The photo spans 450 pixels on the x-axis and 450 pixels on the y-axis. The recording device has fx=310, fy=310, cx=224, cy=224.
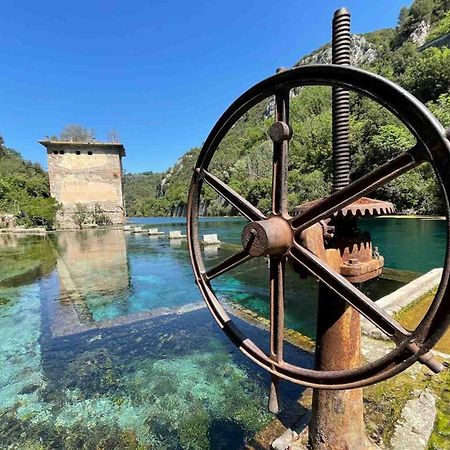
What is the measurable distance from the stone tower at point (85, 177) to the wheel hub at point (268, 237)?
29519 millimetres

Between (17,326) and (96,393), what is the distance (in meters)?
2.98

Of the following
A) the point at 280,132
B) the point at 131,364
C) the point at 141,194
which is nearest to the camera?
the point at 280,132

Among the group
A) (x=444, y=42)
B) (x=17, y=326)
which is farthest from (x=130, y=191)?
(x=17, y=326)

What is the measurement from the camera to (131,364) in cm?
397

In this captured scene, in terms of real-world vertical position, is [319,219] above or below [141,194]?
below

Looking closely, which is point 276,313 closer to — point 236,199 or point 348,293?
point 348,293

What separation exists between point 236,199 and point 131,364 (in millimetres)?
3118

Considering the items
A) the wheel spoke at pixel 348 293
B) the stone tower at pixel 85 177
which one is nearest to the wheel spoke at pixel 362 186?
the wheel spoke at pixel 348 293

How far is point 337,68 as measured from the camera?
1.23 m

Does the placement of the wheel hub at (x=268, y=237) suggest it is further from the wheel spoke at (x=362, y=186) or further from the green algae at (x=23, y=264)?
the green algae at (x=23, y=264)

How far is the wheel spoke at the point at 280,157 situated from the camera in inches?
61.9

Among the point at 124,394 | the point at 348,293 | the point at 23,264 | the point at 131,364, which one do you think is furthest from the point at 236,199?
the point at 23,264

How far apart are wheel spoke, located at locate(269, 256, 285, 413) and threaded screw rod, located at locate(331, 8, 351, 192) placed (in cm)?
53

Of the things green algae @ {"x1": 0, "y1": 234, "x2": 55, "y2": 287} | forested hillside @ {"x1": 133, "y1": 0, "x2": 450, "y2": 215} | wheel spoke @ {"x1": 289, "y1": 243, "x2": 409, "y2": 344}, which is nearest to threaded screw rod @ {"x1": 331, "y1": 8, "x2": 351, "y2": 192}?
wheel spoke @ {"x1": 289, "y1": 243, "x2": 409, "y2": 344}
